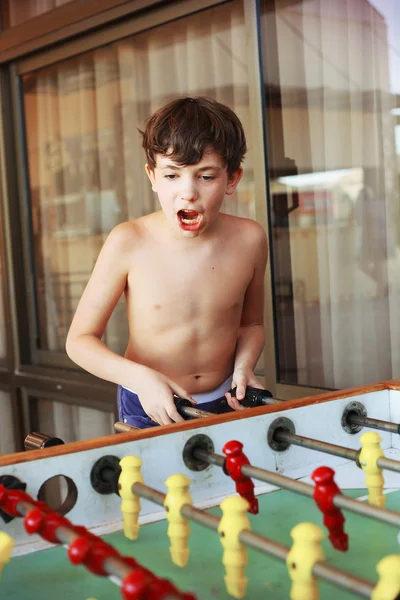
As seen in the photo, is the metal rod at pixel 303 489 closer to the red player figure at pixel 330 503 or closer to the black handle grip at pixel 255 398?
the red player figure at pixel 330 503

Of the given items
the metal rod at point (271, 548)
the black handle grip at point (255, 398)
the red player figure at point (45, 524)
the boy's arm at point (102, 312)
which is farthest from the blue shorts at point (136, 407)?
the red player figure at point (45, 524)

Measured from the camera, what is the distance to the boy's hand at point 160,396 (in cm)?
120

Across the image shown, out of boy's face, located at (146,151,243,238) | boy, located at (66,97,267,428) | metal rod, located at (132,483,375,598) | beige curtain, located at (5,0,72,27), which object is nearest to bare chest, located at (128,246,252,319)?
boy, located at (66,97,267,428)

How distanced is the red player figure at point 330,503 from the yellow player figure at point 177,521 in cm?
14

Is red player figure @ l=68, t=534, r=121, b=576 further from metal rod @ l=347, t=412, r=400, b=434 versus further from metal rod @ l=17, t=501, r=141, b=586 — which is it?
metal rod @ l=347, t=412, r=400, b=434

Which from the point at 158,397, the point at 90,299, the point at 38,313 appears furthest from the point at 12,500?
the point at 38,313

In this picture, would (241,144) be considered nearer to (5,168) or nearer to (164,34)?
(164,34)

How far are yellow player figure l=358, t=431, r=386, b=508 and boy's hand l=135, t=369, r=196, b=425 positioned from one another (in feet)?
1.14

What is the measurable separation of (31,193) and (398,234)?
1.82m

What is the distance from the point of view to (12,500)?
807 mm

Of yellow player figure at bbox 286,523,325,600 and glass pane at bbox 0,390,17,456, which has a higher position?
yellow player figure at bbox 286,523,325,600

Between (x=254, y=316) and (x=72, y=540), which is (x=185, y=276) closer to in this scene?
(x=254, y=316)

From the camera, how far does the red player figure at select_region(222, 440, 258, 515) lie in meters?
0.89

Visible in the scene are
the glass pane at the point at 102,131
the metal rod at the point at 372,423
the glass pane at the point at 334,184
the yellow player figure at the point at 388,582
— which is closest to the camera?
the yellow player figure at the point at 388,582
